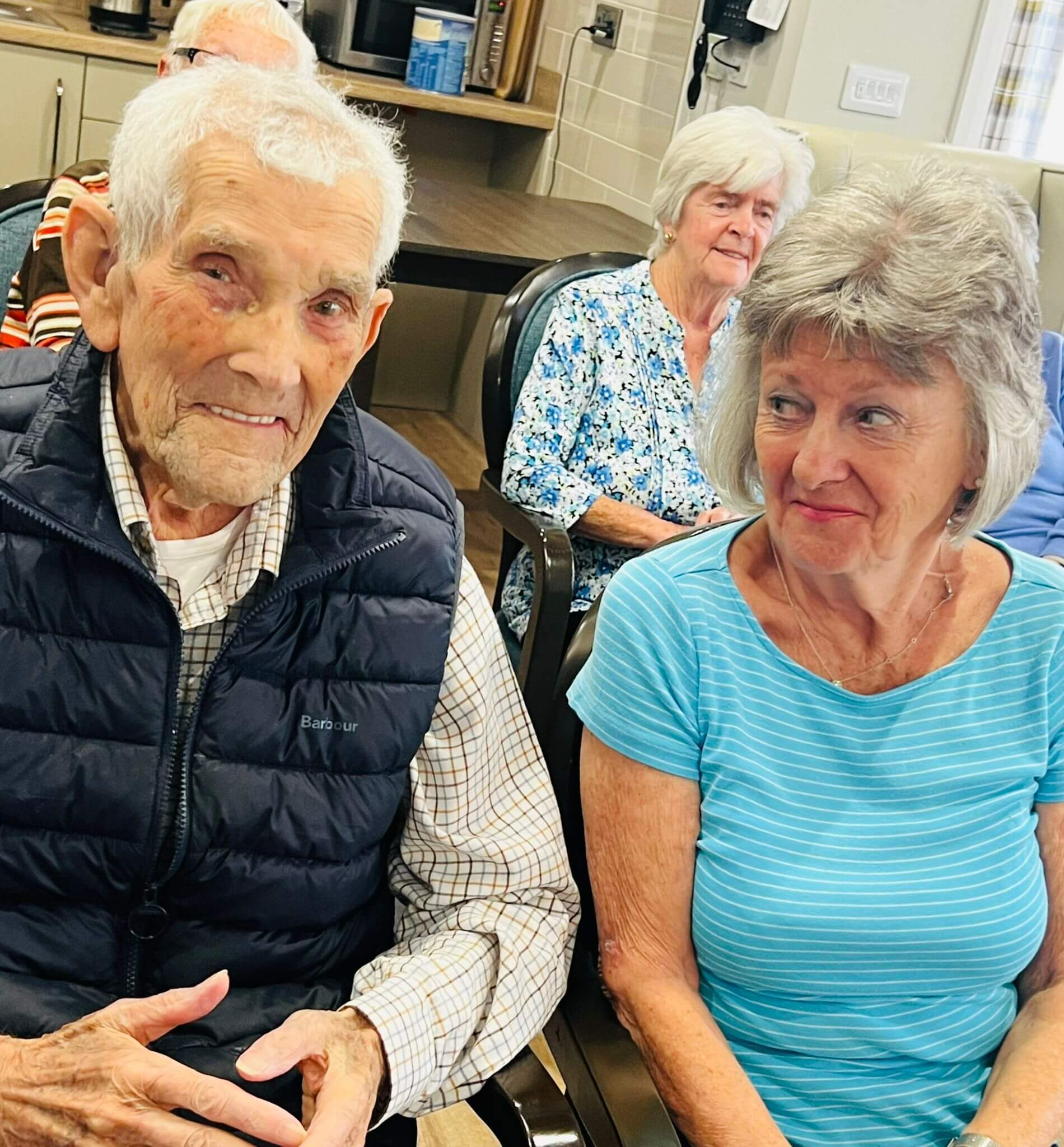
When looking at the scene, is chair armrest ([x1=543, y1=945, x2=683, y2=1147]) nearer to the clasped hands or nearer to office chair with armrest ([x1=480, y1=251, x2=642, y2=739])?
the clasped hands

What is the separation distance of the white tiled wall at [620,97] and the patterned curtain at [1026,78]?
0.87m

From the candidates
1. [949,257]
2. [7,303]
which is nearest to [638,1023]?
[949,257]

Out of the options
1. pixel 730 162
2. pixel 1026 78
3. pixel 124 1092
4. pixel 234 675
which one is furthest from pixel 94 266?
pixel 1026 78

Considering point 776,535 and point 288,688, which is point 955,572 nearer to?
point 776,535

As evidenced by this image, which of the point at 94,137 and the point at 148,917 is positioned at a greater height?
the point at 94,137

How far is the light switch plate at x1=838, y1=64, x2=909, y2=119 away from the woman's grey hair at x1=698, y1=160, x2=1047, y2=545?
2.65 metres

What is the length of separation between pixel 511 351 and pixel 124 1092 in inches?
66.7

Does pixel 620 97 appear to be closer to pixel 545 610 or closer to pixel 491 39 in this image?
pixel 491 39

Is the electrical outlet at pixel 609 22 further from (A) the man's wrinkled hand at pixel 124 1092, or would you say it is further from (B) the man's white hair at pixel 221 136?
(A) the man's wrinkled hand at pixel 124 1092

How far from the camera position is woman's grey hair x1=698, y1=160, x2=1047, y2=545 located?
1234 millimetres

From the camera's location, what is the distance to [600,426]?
252 centimetres

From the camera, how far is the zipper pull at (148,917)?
119 cm

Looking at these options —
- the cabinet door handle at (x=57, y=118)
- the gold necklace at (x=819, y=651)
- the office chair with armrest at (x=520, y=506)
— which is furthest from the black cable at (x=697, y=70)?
the gold necklace at (x=819, y=651)

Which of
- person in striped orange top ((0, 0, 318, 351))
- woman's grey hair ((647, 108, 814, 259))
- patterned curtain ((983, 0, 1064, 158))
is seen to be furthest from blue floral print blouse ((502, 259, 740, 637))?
patterned curtain ((983, 0, 1064, 158))
